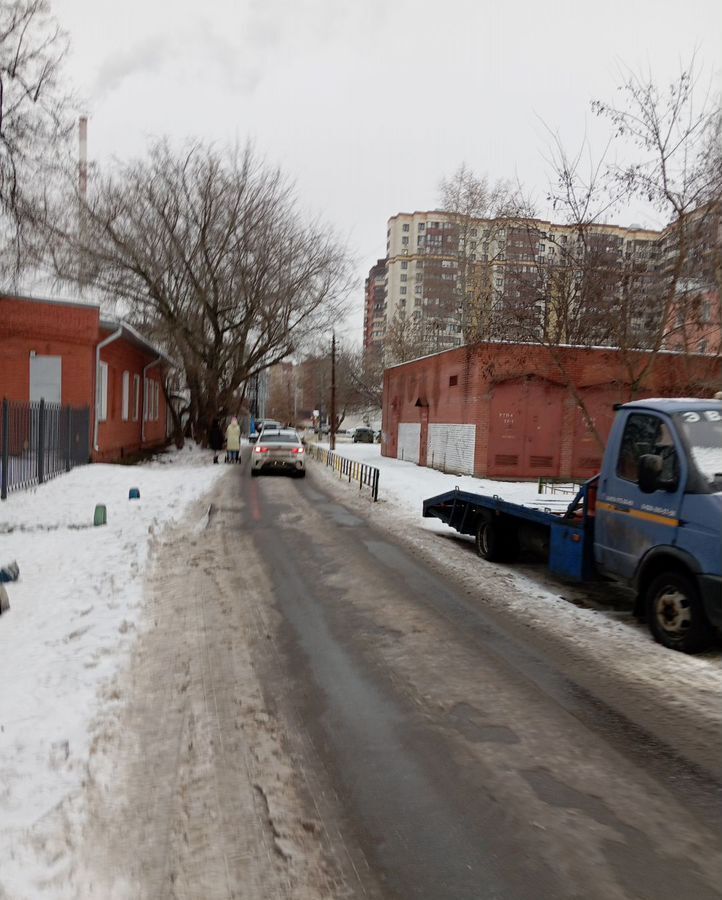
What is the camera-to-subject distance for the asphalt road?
2875 mm

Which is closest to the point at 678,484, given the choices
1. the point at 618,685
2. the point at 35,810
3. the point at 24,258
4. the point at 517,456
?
the point at 618,685

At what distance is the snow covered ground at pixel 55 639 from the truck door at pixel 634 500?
4511mm

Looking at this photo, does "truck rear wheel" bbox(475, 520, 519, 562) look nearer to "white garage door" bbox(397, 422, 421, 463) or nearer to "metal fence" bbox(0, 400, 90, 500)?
"metal fence" bbox(0, 400, 90, 500)

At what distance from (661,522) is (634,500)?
46 centimetres

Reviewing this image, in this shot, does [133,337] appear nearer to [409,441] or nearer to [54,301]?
[54,301]

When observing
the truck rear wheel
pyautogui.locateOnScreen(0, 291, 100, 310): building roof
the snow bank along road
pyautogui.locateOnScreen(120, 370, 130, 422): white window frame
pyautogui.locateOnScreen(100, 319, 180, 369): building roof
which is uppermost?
pyautogui.locateOnScreen(0, 291, 100, 310): building roof

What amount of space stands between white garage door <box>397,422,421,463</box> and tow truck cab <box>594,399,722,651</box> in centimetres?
2249

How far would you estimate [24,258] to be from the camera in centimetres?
1898

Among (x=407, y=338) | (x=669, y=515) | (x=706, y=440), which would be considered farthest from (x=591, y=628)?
(x=407, y=338)

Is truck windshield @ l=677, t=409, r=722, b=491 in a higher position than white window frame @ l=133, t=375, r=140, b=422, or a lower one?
lower

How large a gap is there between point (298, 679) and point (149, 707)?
1.08 meters

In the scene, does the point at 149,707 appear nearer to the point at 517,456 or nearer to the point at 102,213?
the point at 517,456

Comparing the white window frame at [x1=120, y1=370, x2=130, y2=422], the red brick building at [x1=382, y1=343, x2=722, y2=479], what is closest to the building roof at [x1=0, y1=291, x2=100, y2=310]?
the white window frame at [x1=120, y1=370, x2=130, y2=422]

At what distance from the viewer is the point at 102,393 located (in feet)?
76.9
